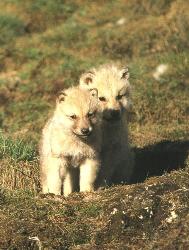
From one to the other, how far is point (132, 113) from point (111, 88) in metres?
3.24

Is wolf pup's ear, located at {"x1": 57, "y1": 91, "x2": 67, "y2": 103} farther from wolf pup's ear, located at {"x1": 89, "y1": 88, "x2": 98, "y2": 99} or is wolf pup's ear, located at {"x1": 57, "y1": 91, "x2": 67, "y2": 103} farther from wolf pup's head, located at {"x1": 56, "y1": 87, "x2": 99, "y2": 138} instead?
wolf pup's ear, located at {"x1": 89, "y1": 88, "x2": 98, "y2": 99}

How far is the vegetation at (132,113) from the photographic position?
6.56 m

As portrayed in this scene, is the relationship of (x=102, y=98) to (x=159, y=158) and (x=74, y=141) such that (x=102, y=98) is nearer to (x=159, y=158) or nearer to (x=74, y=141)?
(x=74, y=141)

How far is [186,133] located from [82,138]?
11.6ft

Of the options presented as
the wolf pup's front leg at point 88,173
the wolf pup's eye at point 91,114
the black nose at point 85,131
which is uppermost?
the wolf pup's eye at point 91,114

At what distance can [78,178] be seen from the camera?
8.23 meters

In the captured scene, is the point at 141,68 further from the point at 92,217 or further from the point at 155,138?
the point at 92,217

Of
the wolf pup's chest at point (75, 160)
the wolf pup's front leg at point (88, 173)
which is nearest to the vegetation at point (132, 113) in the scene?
the wolf pup's front leg at point (88, 173)

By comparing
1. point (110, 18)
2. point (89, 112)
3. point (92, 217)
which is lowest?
point (92, 217)

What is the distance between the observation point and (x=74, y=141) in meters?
7.64

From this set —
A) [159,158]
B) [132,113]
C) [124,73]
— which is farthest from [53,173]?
[132,113]

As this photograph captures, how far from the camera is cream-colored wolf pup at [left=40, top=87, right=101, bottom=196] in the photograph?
754 centimetres

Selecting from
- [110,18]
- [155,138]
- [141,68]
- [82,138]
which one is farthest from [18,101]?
[82,138]

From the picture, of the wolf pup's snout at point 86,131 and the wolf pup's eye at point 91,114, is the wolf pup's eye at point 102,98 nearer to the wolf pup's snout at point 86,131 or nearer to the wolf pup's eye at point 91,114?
the wolf pup's eye at point 91,114
